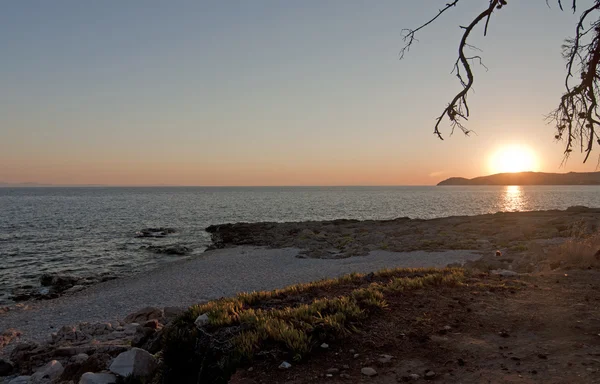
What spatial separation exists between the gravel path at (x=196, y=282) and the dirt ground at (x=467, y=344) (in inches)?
406

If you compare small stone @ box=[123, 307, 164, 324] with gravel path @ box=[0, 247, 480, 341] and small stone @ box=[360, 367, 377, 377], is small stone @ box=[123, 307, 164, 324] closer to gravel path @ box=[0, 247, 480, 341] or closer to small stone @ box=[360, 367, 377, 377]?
gravel path @ box=[0, 247, 480, 341]

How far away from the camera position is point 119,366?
6.44 metres

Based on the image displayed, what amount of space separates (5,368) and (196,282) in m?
11.4

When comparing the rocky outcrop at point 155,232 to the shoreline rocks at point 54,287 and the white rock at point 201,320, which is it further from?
the white rock at point 201,320

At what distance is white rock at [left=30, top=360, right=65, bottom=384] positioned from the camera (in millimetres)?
7625

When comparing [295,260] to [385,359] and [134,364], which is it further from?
[385,359]

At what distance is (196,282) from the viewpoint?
1994 cm

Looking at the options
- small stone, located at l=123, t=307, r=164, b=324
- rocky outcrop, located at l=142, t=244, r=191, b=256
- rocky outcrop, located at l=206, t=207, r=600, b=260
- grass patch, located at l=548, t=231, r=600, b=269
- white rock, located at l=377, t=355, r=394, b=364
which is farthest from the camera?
rocky outcrop, located at l=142, t=244, r=191, b=256

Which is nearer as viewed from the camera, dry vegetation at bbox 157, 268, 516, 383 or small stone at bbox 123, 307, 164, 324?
dry vegetation at bbox 157, 268, 516, 383

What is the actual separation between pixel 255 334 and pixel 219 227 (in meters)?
42.9

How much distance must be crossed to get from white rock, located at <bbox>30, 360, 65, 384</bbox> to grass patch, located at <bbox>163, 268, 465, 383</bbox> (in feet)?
7.80

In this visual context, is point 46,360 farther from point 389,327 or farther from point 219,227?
point 219,227

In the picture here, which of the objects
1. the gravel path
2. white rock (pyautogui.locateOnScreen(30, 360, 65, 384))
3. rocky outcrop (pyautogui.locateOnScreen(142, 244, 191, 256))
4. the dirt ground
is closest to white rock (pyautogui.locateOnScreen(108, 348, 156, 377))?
the dirt ground

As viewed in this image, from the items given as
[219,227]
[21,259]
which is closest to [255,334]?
[21,259]
